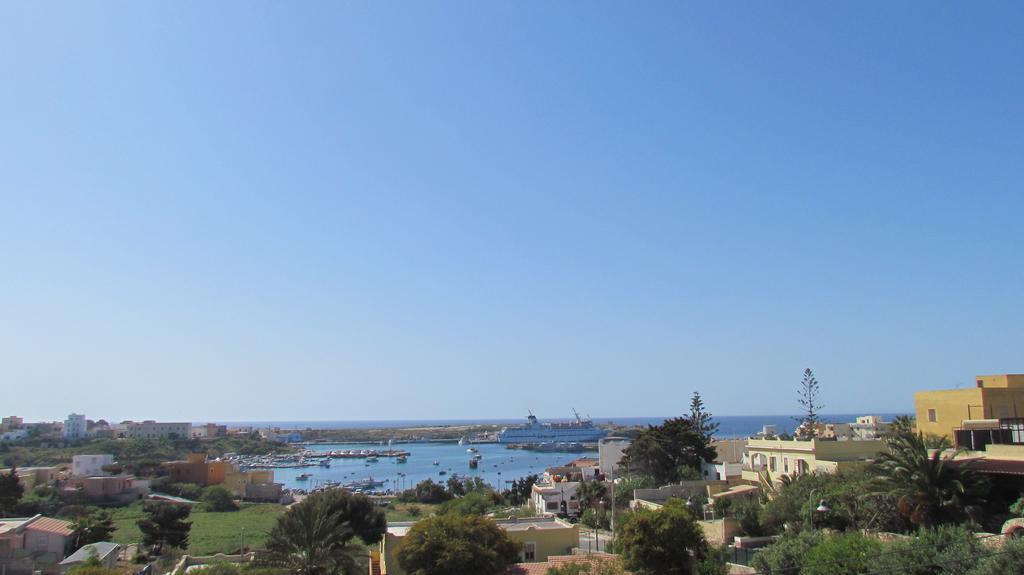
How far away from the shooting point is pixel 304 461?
15612 centimetres

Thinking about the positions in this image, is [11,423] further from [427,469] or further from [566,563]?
[566,563]

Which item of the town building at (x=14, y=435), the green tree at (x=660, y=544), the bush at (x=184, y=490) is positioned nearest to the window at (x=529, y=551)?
the green tree at (x=660, y=544)

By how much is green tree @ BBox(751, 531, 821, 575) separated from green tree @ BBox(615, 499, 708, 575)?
204cm

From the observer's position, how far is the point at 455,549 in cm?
2114

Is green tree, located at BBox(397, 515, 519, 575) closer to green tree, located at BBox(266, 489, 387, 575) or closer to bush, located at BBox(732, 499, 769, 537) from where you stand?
green tree, located at BBox(266, 489, 387, 575)

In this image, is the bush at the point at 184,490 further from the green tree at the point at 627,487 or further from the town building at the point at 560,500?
the green tree at the point at 627,487

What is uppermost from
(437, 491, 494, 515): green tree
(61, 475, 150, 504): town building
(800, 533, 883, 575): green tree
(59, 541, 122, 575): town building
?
(800, 533, 883, 575): green tree

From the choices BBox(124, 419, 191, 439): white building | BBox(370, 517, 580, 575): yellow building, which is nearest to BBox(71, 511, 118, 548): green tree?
BBox(370, 517, 580, 575): yellow building

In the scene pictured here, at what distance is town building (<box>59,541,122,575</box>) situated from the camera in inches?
1227

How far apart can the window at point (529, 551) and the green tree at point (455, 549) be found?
513cm

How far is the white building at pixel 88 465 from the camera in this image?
257ft

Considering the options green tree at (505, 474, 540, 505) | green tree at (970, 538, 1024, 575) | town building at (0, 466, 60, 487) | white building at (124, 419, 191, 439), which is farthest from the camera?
white building at (124, 419, 191, 439)

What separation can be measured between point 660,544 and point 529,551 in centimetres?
677

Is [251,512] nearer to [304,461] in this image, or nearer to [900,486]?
[900,486]
